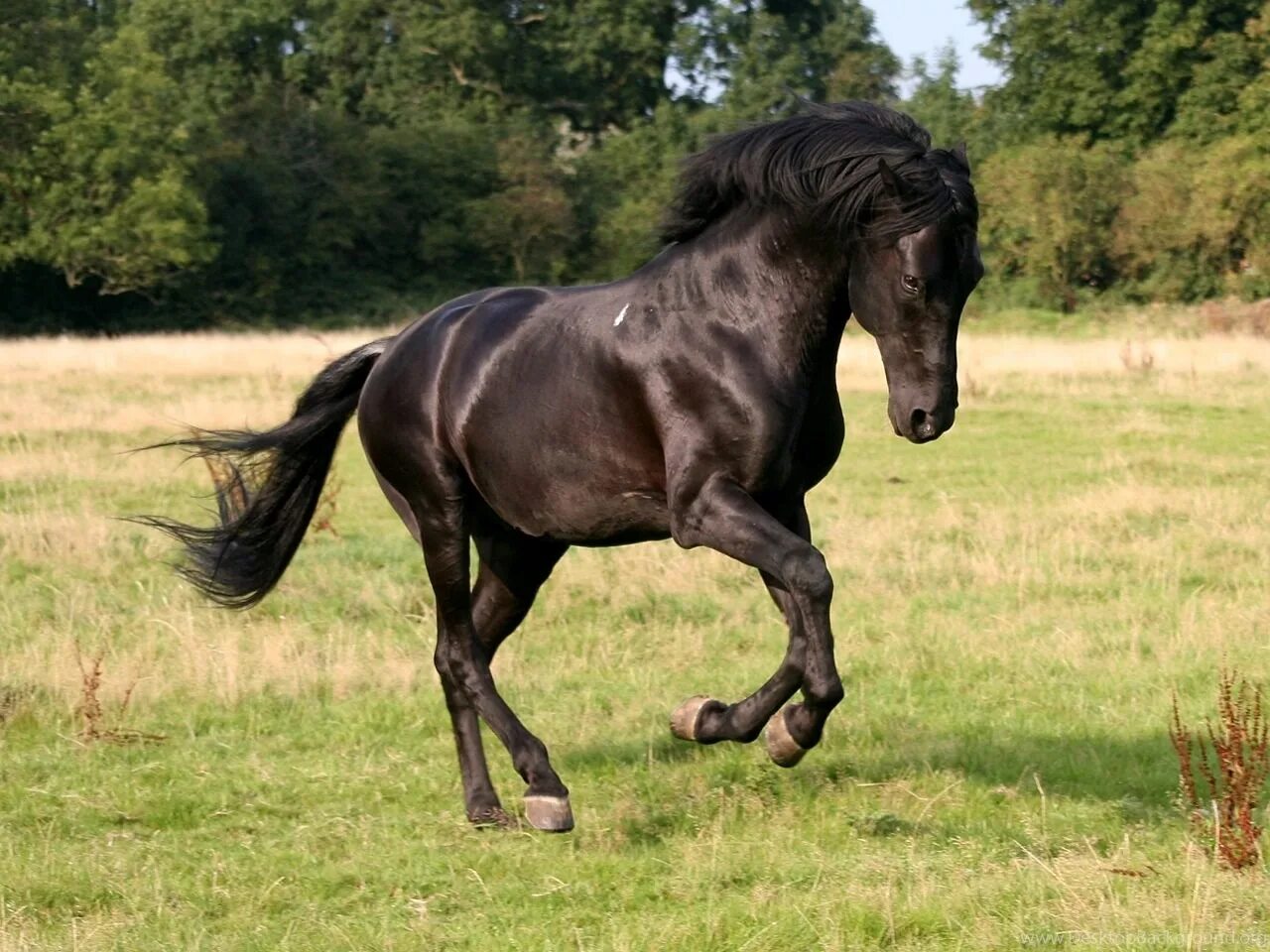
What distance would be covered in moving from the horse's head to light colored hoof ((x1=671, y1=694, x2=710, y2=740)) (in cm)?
112

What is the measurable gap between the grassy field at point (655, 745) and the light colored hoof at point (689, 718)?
0.35 m

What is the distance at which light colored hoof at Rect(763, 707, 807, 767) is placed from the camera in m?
5.15

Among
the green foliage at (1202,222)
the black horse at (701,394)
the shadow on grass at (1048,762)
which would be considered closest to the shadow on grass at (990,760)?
the shadow on grass at (1048,762)

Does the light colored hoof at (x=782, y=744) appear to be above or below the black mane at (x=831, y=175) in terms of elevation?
below

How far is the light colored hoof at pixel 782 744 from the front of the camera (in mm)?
5152

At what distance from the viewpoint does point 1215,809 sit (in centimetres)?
491

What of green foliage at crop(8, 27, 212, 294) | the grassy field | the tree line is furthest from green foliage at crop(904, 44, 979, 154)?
the grassy field

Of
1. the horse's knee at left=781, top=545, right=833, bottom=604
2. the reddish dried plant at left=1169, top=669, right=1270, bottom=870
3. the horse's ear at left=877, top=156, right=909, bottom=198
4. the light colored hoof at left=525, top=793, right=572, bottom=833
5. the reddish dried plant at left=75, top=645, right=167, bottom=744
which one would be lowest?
the reddish dried plant at left=75, top=645, right=167, bottom=744

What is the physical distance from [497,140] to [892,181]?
4951cm

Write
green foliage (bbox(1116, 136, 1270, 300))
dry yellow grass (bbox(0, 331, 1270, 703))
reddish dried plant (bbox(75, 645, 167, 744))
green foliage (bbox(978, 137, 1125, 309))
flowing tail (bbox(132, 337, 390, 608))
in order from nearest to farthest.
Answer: reddish dried plant (bbox(75, 645, 167, 744)), flowing tail (bbox(132, 337, 390, 608)), dry yellow grass (bbox(0, 331, 1270, 703)), green foliage (bbox(1116, 136, 1270, 300)), green foliage (bbox(978, 137, 1125, 309))

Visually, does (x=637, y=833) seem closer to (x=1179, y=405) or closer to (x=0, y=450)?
(x=0, y=450)

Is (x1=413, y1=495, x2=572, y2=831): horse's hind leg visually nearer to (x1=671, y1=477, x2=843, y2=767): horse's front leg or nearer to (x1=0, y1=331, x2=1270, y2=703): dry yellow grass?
(x1=671, y1=477, x2=843, y2=767): horse's front leg

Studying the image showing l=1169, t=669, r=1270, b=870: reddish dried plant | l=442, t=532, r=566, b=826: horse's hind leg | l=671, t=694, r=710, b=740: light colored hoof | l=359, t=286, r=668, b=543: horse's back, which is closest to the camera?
l=1169, t=669, r=1270, b=870: reddish dried plant

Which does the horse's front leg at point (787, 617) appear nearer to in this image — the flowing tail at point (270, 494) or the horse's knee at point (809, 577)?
the horse's knee at point (809, 577)
